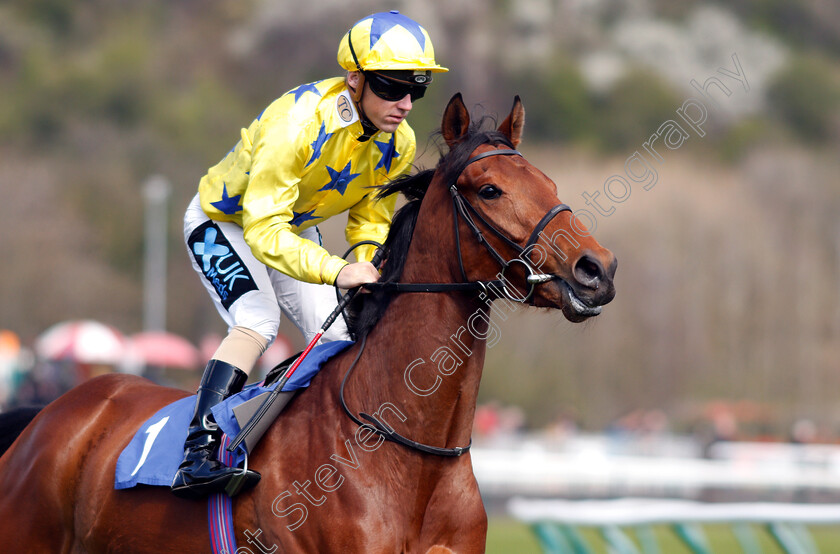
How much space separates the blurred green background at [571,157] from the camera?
29016mm

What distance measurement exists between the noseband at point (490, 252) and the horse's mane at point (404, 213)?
76 millimetres

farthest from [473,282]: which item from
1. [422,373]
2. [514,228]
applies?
[422,373]

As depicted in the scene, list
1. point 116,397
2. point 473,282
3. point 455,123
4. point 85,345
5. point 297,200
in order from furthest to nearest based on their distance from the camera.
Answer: point 85,345 → point 116,397 → point 297,200 → point 455,123 → point 473,282

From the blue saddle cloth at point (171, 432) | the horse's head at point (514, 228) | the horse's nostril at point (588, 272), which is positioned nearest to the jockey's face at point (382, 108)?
the horse's head at point (514, 228)

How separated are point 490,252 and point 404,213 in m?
0.50

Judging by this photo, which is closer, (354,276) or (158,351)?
(354,276)

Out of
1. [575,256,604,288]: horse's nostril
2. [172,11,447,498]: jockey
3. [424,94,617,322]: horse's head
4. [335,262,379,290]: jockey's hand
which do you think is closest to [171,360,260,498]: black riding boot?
[172,11,447,498]: jockey

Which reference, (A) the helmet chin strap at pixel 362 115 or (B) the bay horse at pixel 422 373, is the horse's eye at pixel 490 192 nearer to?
(B) the bay horse at pixel 422 373

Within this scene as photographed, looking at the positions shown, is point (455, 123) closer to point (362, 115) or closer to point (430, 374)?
point (362, 115)

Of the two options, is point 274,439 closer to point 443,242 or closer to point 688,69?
point 443,242

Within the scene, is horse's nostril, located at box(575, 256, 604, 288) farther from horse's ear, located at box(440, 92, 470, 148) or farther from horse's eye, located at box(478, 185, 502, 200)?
horse's ear, located at box(440, 92, 470, 148)

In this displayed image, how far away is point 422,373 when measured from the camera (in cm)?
391

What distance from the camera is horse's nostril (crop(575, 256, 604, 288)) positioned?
3564mm

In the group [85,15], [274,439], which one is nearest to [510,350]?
[274,439]
